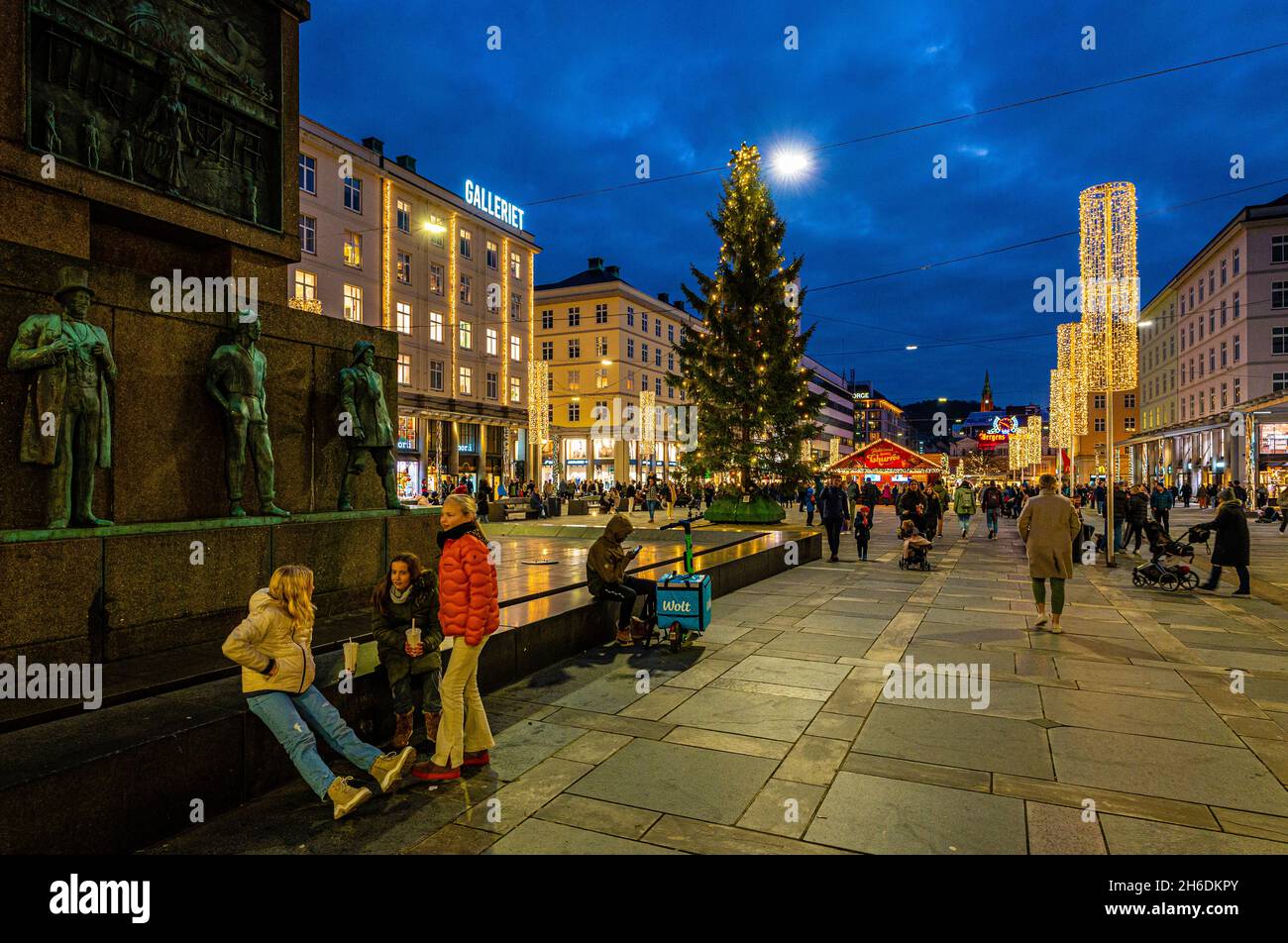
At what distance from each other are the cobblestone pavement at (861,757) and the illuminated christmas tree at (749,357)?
1731 centimetres

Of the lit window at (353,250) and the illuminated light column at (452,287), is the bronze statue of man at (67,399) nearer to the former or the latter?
the lit window at (353,250)

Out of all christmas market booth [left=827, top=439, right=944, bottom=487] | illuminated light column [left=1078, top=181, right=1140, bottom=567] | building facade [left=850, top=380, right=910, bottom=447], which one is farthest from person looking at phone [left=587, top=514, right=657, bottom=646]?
building facade [left=850, top=380, right=910, bottom=447]

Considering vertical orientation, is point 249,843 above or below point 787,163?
below

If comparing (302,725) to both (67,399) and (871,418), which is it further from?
(871,418)

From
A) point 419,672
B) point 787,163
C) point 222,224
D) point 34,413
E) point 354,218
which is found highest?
point 354,218

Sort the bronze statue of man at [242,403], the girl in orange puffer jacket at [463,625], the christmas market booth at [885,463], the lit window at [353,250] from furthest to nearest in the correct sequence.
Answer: the lit window at [353,250]
the christmas market booth at [885,463]
the bronze statue of man at [242,403]
the girl in orange puffer jacket at [463,625]

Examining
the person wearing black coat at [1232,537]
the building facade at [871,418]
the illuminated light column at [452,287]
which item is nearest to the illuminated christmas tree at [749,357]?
the person wearing black coat at [1232,537]

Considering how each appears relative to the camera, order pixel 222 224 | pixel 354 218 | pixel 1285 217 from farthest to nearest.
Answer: pixel 1285 217 < pixel 354 218 < pixel 222 224

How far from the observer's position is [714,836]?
3.85 metres

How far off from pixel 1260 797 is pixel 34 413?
8.30 m

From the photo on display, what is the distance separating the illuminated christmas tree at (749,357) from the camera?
26078 mm
